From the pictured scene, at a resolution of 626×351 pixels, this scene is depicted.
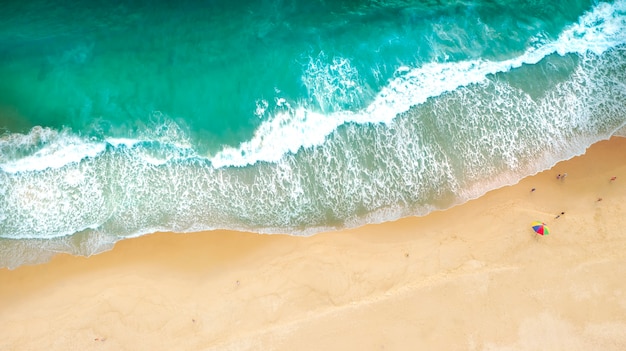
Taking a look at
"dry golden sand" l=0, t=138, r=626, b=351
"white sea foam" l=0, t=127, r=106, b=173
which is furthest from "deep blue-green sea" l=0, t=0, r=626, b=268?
"dry golden sand" l=0, t=138, r=626, b=351

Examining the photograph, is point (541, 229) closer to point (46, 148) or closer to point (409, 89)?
point (409, 89)

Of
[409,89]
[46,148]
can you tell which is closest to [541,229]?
[409,89]

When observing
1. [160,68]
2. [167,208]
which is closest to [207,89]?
[160,68]

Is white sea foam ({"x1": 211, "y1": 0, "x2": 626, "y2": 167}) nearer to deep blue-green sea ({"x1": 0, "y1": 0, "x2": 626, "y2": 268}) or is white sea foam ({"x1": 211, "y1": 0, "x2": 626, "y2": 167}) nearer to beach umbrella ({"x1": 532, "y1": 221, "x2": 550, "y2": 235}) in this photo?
deep blue-green sea ({"x1": 0, "y1": 0, "x2": 626, "y2": 268})

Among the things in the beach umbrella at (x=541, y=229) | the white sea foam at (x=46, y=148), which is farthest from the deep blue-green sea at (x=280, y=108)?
the beach umbrella at (x=541, y=229)

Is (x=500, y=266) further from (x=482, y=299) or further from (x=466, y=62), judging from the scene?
(x=466, y=62)

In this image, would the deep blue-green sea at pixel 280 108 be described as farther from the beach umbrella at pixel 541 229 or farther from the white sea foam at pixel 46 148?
the beach umbrella at pixel 541 229

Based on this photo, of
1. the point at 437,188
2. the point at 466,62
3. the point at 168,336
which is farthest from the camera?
the point at 466,62
